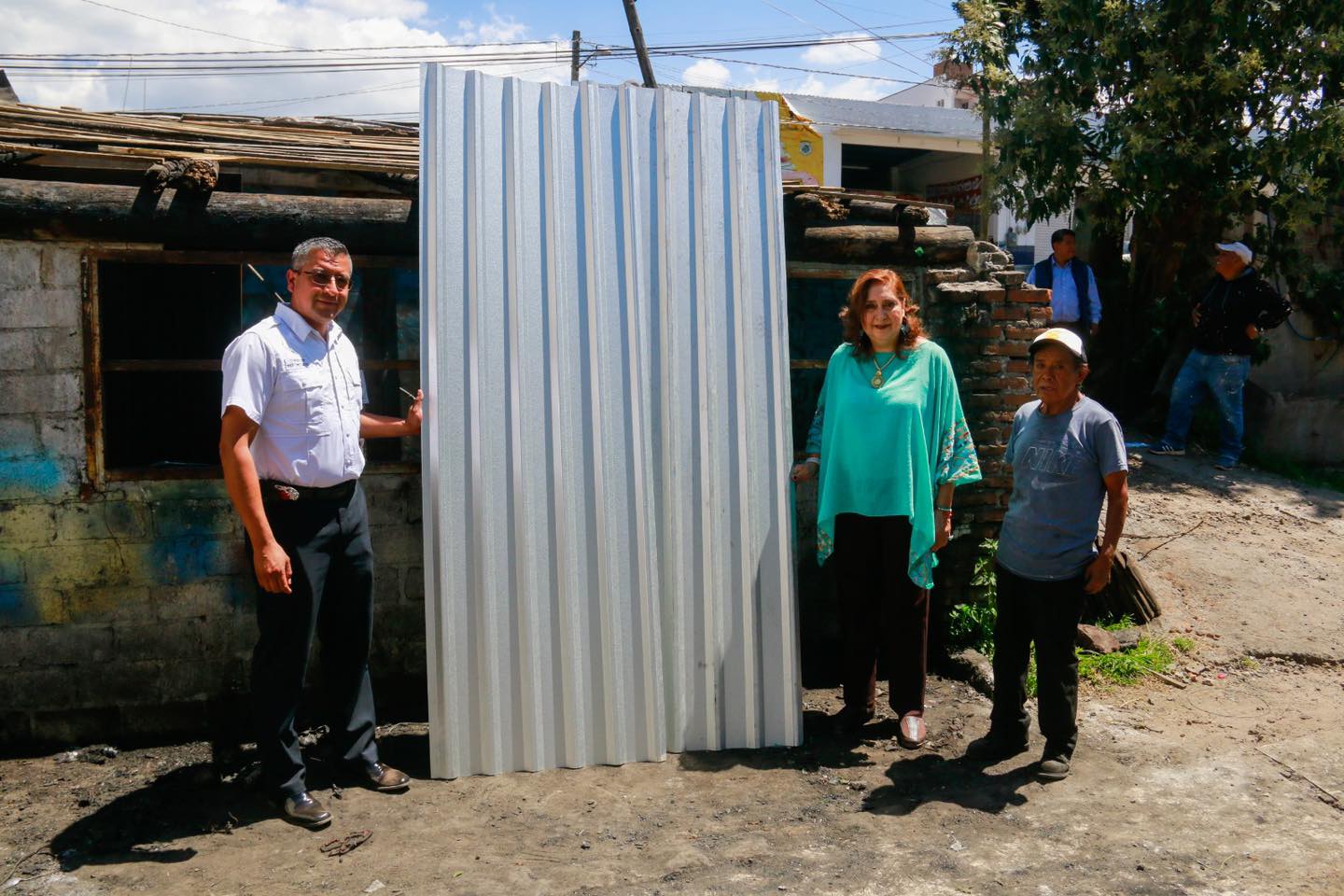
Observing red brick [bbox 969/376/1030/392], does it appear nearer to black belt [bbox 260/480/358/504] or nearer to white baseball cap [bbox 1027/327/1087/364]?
white baseball cap [bbox 1027/327/1087/364]

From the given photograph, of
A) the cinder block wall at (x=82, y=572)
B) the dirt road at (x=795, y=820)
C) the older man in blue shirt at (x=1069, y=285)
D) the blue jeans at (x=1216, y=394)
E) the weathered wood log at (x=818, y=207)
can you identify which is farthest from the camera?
the older man in blue shirt at (x=1069, y=285)

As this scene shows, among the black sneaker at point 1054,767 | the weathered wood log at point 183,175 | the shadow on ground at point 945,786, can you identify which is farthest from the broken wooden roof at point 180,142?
the black sneaker at point 1054,767

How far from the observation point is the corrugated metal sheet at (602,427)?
4148mm

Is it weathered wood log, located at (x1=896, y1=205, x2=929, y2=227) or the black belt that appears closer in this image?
the black belt

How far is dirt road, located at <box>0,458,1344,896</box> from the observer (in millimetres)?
3453

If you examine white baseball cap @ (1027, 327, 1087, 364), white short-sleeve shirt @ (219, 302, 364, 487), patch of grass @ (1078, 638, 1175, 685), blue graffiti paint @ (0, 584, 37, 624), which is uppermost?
white baseball cap @ (1027, 327, 1087, 364)

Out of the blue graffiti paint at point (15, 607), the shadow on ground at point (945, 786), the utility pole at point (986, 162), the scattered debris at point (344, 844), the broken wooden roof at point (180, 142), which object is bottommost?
the shadow on ground at point (945, 786)

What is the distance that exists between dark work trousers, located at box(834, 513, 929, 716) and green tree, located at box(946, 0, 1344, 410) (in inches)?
218

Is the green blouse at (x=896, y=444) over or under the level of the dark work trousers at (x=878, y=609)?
over

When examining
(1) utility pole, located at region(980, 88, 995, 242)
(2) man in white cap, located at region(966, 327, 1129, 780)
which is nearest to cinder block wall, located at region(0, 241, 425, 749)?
(2) man in white cap, located at region(966, 327, 1129, 780)

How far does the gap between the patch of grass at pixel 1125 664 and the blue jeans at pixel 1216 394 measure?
342cm

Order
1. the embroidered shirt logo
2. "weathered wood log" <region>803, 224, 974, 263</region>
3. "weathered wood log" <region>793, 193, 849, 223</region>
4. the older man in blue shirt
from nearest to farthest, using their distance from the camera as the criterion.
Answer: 1. the embroidered shirt logo
2. "weathered wood log" <region>793, 193, 849, 223</region>
3. "weathered wood log" <region>803, 224, 974, 263</region>
4. the older man in blue shirt

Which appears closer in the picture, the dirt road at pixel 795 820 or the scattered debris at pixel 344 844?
the dirt road at pixel 795 820

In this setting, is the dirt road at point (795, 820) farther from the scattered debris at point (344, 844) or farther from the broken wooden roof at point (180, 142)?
the broken wooden roof at point (180, 142)
